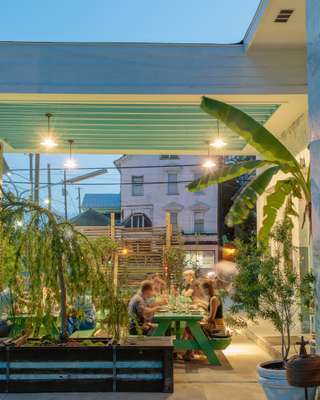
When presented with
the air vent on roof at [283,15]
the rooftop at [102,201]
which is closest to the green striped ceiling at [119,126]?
the air vent on roof at [283,15]

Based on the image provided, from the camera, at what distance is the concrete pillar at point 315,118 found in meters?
5.38

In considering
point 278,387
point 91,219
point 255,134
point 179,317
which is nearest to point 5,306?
point 179,317

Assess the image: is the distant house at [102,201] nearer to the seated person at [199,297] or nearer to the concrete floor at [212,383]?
the seated person at [199,297]

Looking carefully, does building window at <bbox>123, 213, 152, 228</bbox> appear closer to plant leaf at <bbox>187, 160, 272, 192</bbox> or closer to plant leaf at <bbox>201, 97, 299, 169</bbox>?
plant leaf at <bbox>187, 160, 272, 192</bbox>

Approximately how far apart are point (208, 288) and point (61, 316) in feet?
11.4

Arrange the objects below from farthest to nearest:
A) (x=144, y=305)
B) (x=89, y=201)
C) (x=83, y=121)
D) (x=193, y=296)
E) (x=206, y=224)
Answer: (x=89, y=201) → (x=206, y=224) → (x=193, y=296) → (x=83, y=121) → (x=144, y=305)

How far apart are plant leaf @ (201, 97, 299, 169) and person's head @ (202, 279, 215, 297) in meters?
3.38

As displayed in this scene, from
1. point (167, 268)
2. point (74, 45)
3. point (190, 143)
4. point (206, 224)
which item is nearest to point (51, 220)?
point (74, 45)

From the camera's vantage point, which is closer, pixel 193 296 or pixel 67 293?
pixel 67 293

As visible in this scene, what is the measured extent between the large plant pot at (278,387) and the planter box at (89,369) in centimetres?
127

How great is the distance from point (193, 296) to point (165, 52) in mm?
4848

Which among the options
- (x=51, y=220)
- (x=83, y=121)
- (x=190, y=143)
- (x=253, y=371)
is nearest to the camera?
(x=51, y=220)

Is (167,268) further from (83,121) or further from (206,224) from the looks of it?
(206,224)

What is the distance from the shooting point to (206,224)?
39.0 m
